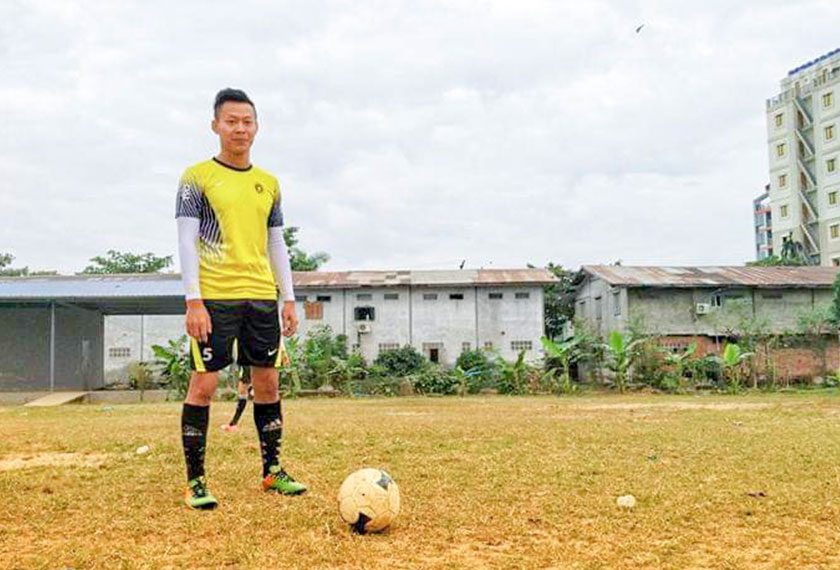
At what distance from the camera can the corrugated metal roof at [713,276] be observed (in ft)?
98.4

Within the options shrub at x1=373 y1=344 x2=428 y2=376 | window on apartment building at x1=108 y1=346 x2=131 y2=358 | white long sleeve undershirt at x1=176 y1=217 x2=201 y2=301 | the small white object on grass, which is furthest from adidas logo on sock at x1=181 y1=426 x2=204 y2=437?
window on apartment building at x1=108 y1=346 x2=131 y2=358

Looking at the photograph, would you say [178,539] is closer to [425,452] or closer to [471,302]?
[425,452]

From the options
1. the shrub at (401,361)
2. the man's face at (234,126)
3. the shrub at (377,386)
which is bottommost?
the shrub at (377,386)

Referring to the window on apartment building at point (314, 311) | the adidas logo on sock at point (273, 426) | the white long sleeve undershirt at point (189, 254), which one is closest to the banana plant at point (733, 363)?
the window on apartment building at point (314, 311)

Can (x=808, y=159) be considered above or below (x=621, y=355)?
above

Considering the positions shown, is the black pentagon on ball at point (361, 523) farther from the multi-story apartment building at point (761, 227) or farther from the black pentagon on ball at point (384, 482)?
the multi-story apartment building at point (761, 227)

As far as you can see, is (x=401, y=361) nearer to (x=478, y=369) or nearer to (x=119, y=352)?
(x=478, y=369)

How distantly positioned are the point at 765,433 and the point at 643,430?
141 cm

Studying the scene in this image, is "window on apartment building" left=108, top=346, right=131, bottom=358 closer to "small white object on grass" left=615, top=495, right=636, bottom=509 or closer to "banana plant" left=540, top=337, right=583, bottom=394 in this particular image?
"banana plant" left=540, top=337, right=583, bottom=394

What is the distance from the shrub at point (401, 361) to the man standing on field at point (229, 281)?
23.6m

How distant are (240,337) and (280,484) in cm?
97

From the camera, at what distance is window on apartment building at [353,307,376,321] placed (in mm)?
31078

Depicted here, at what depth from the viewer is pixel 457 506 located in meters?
4.30

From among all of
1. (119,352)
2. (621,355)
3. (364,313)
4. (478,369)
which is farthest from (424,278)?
(119,352)
